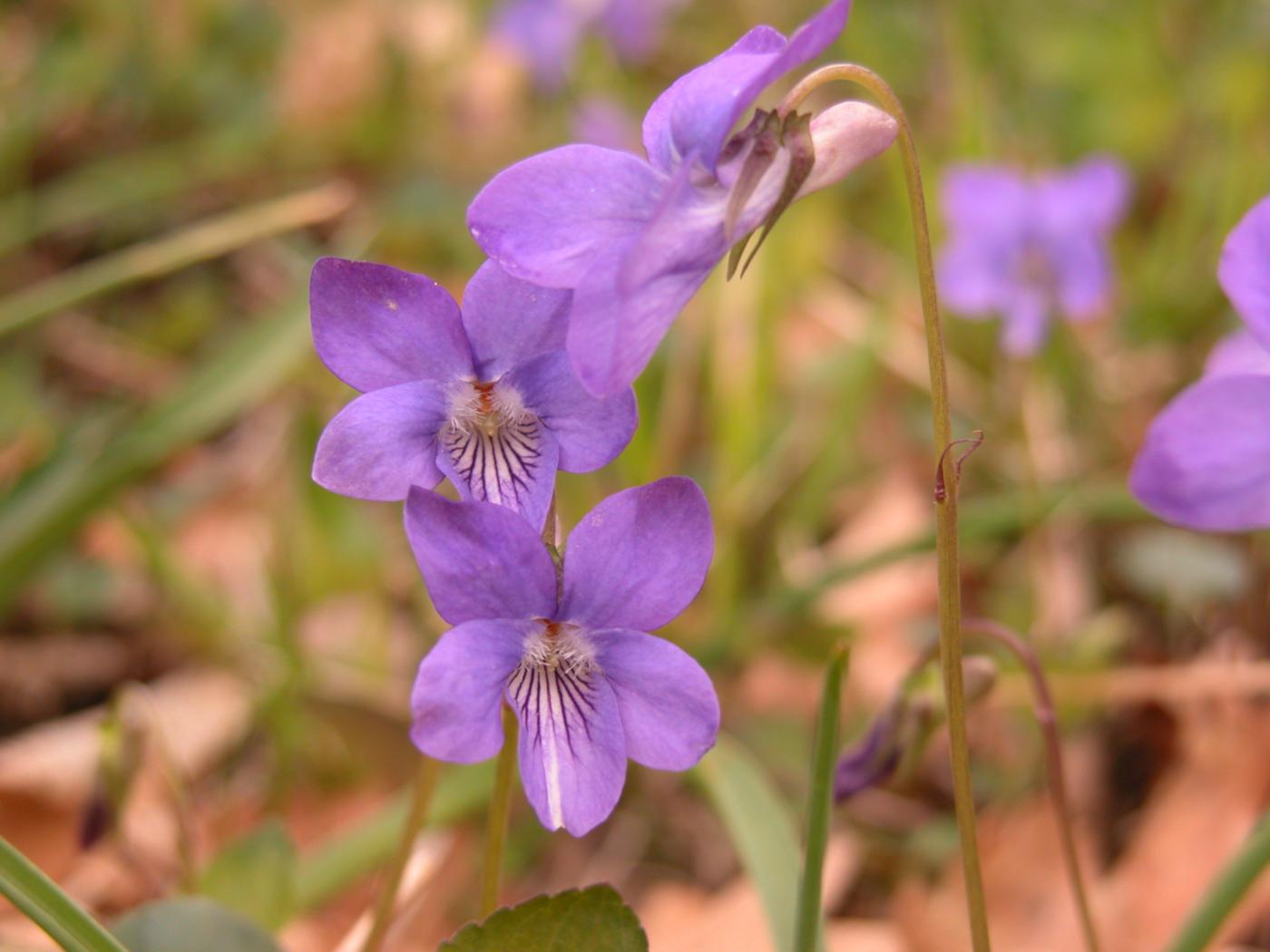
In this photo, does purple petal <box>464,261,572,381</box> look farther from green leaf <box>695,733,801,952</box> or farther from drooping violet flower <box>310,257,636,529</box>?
green leaf <box>695,733,801,952</box>

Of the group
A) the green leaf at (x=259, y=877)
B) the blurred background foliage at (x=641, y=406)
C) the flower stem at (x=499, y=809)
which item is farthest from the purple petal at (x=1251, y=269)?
the green leaf at (x=259, y=877)

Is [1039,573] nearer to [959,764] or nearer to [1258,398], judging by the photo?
[959,764]

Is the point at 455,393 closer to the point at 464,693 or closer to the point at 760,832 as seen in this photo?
the point at 464,693

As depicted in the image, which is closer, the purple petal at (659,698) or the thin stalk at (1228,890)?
the purple petal at (659,698)

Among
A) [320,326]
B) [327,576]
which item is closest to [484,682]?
[320,326]

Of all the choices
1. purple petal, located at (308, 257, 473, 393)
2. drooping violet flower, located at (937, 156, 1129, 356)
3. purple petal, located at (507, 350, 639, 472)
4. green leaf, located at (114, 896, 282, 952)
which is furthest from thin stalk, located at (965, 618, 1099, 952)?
drooping violet flower, located at (937, 156, 1129, 356)

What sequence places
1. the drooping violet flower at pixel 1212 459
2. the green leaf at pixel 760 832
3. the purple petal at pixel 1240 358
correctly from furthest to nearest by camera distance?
1. the green leaf at pixel 760 832
2. the purple petal at pixel 1240 358
3. the drooping violet flower at pixel 1212 459

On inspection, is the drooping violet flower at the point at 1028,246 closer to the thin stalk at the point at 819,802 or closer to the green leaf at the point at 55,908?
the thin stalk at the point at 819,802
